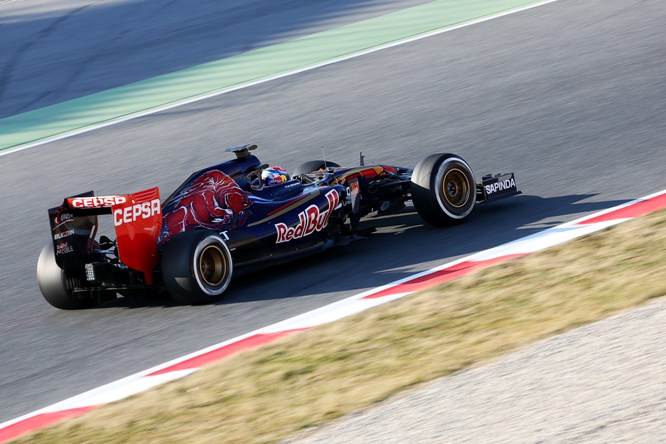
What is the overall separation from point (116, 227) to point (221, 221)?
938 millimetres

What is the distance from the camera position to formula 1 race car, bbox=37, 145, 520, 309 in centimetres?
785

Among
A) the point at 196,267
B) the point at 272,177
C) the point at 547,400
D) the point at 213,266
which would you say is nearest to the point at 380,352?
the point at 547,400

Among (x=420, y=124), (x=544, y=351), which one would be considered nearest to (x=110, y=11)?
(x=420, y=124)

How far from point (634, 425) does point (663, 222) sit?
12.6ft

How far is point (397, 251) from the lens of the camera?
8.78 m

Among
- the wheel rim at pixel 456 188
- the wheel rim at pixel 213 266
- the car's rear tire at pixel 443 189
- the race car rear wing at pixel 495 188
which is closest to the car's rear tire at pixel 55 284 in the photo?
the wheel rim at pixel 213 266

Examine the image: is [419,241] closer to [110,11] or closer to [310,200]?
[310,200]

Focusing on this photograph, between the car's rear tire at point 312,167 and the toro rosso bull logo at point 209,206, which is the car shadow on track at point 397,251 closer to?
the toro rosso bull logo at point 209,206

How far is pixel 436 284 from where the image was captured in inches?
297

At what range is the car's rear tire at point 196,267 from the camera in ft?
25.1

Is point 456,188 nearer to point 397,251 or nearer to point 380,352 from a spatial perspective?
point 397,251

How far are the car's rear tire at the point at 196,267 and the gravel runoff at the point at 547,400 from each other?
2.82 m

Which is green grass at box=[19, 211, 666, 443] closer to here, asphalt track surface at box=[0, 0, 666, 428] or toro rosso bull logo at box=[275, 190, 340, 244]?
asphalt track surface at box=[0, 0, 666, 428]

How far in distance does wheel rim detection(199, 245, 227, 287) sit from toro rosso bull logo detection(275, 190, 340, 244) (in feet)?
2.01
